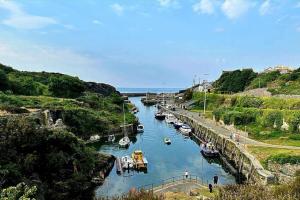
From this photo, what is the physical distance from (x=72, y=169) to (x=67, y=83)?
81.6m

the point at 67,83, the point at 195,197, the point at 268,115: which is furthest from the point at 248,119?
the point at 67,83

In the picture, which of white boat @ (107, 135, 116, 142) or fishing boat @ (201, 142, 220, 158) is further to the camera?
white boat @ (107, 135, 116, 142)

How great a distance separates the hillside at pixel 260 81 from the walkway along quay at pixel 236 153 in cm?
2820

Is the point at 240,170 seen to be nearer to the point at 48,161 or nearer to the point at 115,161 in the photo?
the point at 115,161

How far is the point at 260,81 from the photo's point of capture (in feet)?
422

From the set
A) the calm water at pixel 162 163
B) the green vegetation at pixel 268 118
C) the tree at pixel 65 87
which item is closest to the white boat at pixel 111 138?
the calm water at pixel 162 163

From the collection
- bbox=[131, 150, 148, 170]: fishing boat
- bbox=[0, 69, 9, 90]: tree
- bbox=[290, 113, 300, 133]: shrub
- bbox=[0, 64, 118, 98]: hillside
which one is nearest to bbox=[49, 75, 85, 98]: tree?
bbox=[0, 64, 118, 98]: hillside

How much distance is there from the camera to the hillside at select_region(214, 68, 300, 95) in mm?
103006

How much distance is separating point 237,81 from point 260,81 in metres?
16.8

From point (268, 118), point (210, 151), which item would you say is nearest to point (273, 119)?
point (268, 118)

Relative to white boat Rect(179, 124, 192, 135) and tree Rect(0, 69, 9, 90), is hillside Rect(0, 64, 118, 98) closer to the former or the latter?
tree Rect(0, 69, 9, 90)

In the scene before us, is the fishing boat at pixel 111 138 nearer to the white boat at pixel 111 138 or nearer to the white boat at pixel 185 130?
the white boat at pixel 111 138

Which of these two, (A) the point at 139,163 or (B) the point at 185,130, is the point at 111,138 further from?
(A) the point at 139,163

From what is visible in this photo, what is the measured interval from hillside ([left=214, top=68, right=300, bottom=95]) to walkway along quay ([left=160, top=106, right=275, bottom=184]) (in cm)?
2820
